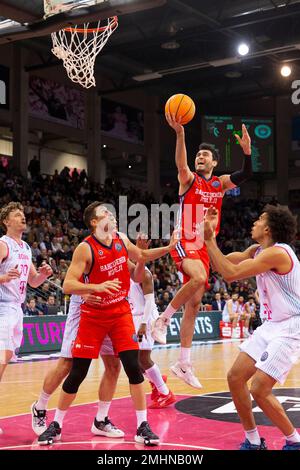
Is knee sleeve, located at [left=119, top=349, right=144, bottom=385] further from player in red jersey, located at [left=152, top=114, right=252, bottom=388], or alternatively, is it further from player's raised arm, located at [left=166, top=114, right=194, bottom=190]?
player's raised arm, located at [left=166, top=114, right=194, bottom=190]

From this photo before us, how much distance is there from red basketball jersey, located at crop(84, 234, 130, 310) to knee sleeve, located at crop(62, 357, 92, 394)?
1.65 feet

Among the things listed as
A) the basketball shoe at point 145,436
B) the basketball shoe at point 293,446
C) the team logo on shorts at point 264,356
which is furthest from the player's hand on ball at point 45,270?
the basketball shoe at point 293,446

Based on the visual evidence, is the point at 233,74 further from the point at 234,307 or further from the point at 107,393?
the point at 107,393

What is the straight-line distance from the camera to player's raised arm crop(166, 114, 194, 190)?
23.4 feet

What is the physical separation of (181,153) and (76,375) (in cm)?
279

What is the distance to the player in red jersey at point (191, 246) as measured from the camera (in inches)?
294

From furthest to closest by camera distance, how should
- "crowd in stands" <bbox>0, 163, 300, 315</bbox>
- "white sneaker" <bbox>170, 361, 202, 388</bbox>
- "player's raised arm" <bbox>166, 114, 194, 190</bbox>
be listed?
"crowd in stands" <bbox>0, 163, 300, 315</bbox> < "white sneaker" <bbox>170, 361, 202, 388</bbox> < "player's raised arm" <bbox>166, 114, 194, 190</bbox>

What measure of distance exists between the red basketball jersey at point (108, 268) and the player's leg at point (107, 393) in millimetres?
683

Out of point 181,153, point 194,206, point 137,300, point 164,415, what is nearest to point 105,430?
point 164,415

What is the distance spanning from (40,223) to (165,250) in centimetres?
1444

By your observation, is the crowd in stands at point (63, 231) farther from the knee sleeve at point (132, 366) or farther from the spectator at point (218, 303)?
the knee sleeve at point (132, 366)

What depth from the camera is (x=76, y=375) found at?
5781 millimetres

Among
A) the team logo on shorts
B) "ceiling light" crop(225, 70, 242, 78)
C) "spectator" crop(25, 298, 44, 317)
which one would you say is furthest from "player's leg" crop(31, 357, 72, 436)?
"ceiling light" crop(225, 70, 242, 78)
